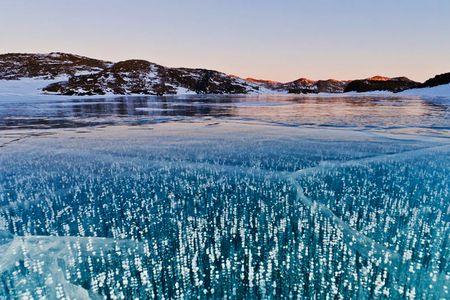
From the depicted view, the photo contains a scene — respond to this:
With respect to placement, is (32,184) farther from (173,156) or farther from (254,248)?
(254,248)

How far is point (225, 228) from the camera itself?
608 centimetres

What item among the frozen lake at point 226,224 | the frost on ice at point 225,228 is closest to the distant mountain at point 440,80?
the frozen lake at point 226,224

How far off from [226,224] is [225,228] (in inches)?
7.1

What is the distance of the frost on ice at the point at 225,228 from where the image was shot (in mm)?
4461

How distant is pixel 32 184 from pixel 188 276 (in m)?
6.79

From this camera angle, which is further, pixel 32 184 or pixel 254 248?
pixel 32 184

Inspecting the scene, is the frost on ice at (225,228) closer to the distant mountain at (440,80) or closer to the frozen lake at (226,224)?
the frozen lake at (226,224)

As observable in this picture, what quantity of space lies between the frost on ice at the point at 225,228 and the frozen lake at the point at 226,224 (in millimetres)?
26

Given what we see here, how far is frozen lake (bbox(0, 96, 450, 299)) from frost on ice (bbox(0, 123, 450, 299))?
26 millimetres

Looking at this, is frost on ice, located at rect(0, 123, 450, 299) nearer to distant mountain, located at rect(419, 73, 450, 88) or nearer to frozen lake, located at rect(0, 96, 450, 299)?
frozen lake, located at rect(0, 96, 450, 299)

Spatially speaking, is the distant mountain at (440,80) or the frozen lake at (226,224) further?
the distant mountain at (440,80)

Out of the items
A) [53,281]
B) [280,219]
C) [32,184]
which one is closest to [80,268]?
[53,281]

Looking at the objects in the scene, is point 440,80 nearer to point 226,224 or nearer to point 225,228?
point 226,224

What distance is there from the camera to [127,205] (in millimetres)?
7340
